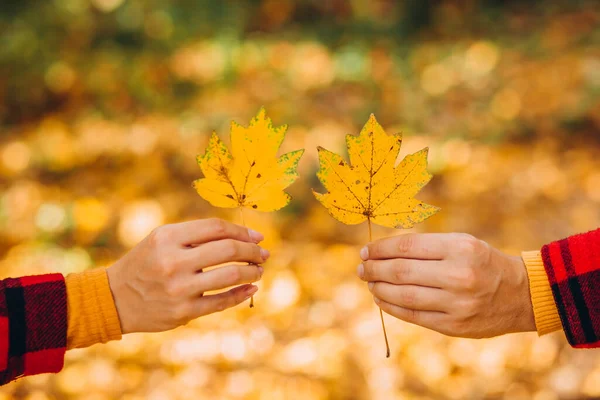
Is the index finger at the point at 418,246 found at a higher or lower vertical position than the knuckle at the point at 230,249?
lower

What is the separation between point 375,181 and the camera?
98cm

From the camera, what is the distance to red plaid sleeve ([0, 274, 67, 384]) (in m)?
1.02

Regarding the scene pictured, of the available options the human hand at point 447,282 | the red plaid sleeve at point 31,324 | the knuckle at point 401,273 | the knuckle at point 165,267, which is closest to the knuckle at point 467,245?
the human hand at point 447,282

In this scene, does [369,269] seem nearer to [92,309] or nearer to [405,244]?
[405,244]

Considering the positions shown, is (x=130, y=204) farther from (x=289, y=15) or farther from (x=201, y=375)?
(x=289, y=15)

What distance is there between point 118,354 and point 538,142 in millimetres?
2681

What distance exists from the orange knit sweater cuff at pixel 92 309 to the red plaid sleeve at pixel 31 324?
0.05ft

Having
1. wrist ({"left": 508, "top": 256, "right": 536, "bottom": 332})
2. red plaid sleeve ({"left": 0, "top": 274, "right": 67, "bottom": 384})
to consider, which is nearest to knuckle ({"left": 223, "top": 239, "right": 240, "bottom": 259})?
red plaid sleeve ({"left": 0, "top": 274, "right": 67, "bottom": 384})

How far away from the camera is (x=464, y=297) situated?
979mm

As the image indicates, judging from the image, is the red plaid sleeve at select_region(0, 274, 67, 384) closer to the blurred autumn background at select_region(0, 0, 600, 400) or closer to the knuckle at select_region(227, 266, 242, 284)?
the knuckle at select_region(227, 266, 242, 284)

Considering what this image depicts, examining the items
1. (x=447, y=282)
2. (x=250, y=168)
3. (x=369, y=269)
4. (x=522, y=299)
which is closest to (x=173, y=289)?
(x=250, y=168)

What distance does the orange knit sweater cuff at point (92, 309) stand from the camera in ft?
3.41

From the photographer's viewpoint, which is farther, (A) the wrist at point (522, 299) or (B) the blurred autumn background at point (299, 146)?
(B) the blurred autumn background at point (299, 146)

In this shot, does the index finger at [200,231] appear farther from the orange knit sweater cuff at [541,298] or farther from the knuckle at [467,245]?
the orange knit sweater cuff at [541,298]
